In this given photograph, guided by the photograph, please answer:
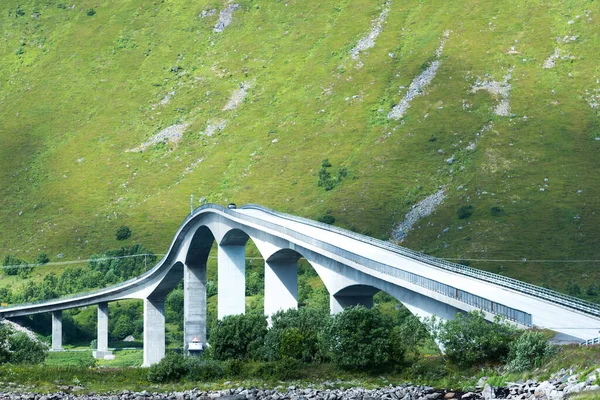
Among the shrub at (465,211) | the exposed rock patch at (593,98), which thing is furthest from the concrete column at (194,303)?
the exposed rock patch at (593,98)

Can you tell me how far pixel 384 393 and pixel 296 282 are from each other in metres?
42.6

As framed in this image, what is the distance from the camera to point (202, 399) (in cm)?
5375

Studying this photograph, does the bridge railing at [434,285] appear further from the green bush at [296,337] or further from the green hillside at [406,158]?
the green hillside at [406,158]

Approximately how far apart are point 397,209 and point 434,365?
317 ft

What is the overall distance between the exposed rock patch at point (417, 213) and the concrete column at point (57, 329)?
4272 centimetres

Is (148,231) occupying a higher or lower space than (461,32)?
lower

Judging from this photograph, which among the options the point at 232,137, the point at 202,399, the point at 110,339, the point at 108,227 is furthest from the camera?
the point at 232,137

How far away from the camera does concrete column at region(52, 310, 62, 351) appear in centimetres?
13665

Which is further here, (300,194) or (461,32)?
(461,32)

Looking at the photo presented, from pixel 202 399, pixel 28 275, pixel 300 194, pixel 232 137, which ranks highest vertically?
pixel 232 137

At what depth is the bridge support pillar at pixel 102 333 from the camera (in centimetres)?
12825

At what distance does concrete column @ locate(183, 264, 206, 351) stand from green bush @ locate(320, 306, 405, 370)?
5778 cm

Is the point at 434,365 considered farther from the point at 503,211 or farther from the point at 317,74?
the point at 317,74

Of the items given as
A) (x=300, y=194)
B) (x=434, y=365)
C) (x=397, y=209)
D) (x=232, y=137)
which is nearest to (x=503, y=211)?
(x=397, y=209)
